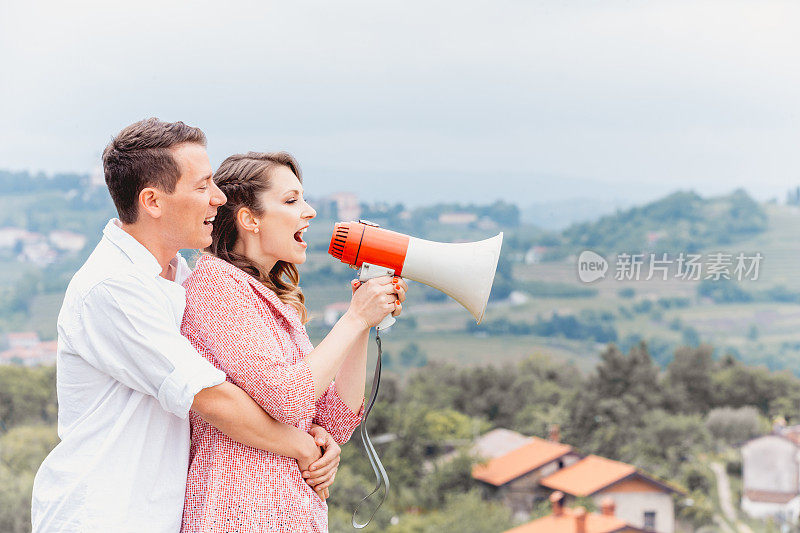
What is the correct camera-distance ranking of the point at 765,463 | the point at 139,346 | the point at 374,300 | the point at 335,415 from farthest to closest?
the point at 765,463
the point at 335,415
the point at 374,300
the point at 139,346

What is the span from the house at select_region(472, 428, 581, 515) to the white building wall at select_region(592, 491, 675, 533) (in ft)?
4.39

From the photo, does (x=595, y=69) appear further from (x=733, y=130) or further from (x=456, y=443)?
(x=456, y=443)

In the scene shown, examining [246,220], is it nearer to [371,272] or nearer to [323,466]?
[371,272]

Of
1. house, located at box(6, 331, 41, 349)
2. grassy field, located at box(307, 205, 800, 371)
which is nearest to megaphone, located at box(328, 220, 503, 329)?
grassy field, located at box(307, 205, 800, 371)

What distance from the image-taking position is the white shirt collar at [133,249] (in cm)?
131

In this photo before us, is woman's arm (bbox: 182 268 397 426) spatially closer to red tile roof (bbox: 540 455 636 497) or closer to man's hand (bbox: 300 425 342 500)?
man's hand (bbox: 300 425 342 500)

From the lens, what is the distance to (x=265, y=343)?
133cm

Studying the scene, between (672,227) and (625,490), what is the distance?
9363mm

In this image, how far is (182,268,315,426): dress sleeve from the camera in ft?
4.22

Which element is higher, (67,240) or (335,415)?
(335,415)

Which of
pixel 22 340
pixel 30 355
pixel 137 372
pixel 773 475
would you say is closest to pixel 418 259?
pixel 137 372

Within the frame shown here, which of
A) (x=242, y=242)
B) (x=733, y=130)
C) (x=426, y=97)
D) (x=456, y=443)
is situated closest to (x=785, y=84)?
(x=733, y=130)

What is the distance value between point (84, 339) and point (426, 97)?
2523 centimetres

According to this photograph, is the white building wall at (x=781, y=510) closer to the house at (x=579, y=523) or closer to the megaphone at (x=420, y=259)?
the house at (x=579, y=523)
